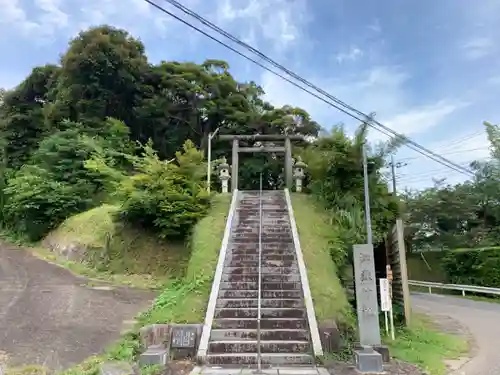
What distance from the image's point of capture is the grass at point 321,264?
26.2 feet

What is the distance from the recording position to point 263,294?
8.60 meters

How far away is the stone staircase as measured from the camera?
6.95 m

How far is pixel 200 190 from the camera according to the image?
1325 cm

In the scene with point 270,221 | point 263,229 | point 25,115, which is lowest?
point 263,229

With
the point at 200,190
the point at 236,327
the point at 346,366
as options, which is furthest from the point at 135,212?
the point at 346,366

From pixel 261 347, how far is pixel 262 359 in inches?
14.5

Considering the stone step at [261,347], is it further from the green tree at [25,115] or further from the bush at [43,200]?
the green tree at [25,115]

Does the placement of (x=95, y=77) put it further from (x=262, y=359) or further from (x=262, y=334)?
(x=262, y=359)

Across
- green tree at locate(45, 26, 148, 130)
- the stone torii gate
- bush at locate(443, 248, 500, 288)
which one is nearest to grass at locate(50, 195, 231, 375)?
the stone torii gate

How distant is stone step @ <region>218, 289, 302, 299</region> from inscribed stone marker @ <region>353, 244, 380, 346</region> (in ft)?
4.25

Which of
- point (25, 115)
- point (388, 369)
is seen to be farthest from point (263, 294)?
point (25, 115)

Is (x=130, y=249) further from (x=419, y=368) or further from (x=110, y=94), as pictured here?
(x=110, y=94)

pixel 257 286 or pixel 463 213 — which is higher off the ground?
Answer: pixel 463 213

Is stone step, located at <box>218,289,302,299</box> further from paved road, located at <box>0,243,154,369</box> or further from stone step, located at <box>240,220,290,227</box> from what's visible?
stone step, located at <box>240,220,290,227</box>
